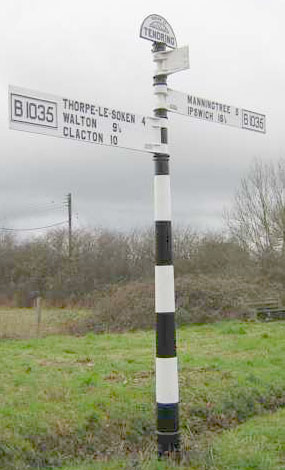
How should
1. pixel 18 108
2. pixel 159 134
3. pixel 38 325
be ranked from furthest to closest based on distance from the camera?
pixel 38 325 < pixel 159 134 < pixel 18 108

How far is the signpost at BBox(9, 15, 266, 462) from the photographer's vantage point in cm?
525

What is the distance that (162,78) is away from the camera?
590cm

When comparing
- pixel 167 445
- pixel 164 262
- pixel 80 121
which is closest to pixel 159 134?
pixel 80 121

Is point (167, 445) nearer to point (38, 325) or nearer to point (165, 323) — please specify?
point (165, 323)

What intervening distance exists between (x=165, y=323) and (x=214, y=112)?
7.17 feet

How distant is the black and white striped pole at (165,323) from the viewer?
562 cm

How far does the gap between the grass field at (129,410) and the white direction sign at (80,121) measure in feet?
9.01

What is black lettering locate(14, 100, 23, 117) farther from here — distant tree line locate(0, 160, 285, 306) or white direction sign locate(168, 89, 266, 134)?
distant tree line locate(0, 160, 285, 306)

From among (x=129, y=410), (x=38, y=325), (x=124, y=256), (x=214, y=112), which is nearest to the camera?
(x=214, y=112)

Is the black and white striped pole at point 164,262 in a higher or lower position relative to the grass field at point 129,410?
higher

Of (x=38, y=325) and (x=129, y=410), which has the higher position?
(x=38, y=325)

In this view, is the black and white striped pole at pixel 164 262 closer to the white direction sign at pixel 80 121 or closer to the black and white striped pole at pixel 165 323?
the black and white striped pole at pixel 165 323

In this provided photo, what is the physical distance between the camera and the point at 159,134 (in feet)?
19.1

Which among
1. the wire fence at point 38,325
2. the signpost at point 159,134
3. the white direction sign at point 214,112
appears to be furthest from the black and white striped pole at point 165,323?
the wire fence at point 38,325
